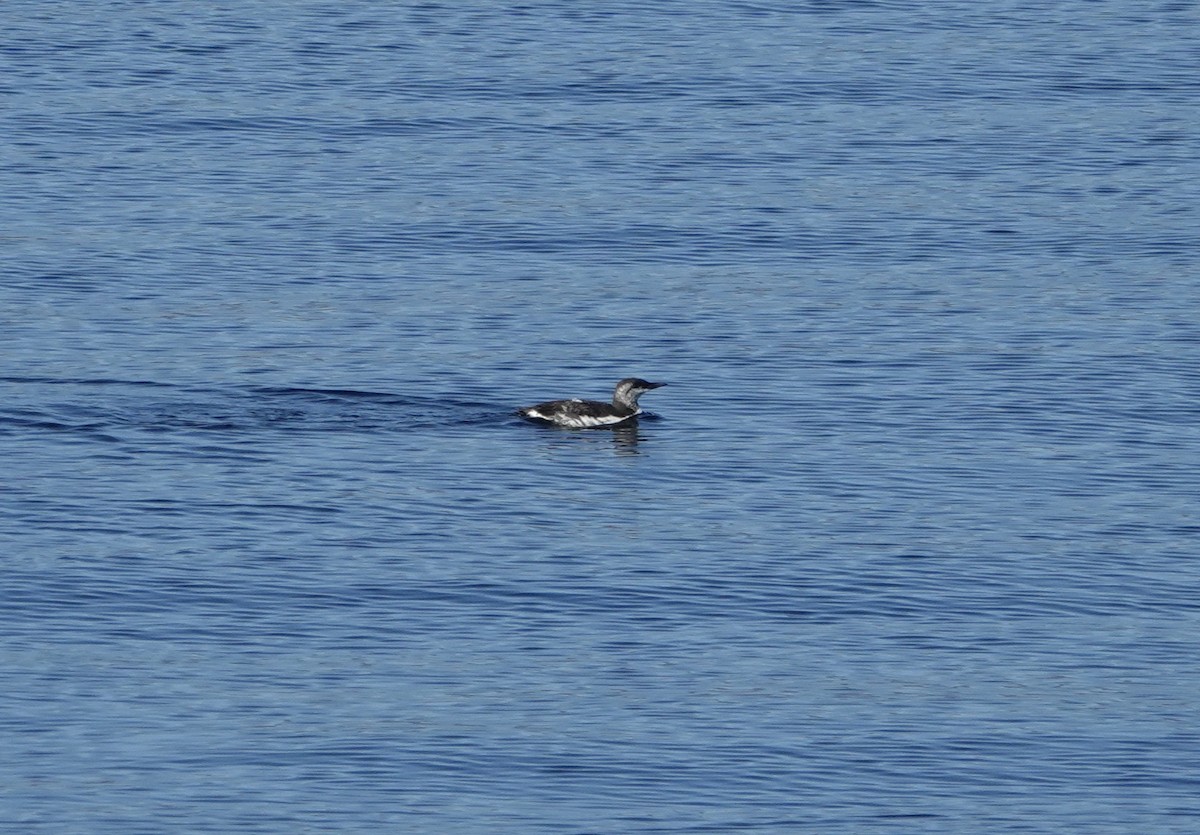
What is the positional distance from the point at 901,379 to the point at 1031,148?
47.3 ft

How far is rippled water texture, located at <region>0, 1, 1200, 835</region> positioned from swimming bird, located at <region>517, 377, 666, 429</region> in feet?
0.68

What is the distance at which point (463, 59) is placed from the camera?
54.4 m

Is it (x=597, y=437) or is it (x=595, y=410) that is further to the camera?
(x=597, y=437)

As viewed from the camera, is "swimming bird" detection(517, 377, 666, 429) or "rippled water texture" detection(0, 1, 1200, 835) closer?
"rippled water texture" detection(0, 1, 1200, 835)

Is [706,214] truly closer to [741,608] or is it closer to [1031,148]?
[1031,148]

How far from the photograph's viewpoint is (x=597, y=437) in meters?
32.3

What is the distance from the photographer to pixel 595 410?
105ft

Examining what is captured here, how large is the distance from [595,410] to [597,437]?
0.34 metres

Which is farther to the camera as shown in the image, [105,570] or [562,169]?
[562,169]

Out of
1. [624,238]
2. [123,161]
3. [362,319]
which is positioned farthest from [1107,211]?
[123,161]

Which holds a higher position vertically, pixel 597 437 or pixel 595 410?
pixel 595 410

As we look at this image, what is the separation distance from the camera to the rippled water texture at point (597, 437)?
2211cm

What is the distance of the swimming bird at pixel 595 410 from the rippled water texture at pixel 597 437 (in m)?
0.21

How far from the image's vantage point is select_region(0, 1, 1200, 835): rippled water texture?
2211 cm
